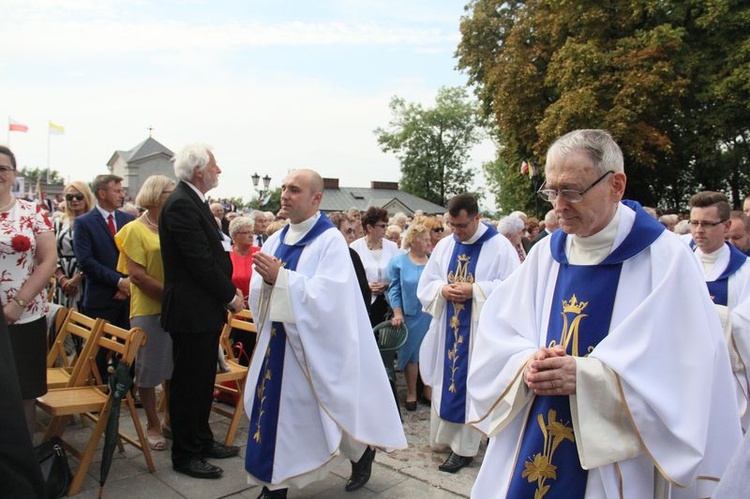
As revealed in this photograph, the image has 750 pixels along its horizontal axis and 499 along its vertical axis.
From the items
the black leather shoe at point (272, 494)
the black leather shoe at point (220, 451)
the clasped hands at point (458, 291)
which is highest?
the clasped hands at point (458, 291)

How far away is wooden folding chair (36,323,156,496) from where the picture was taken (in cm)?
385

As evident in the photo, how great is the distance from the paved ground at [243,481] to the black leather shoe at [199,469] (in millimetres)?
36

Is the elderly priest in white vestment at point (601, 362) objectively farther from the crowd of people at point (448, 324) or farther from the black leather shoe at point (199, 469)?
the black leather shoe at point (199, 469)

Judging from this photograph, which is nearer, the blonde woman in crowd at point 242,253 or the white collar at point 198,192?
the white collar at point 198,192

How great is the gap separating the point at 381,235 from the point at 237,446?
3.29 m

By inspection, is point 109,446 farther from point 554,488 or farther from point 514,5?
point 514,5

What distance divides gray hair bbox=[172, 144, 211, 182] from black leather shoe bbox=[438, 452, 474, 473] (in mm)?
2839

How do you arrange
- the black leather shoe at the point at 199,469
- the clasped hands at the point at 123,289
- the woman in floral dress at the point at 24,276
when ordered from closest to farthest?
the woman in floral dress at the point at 24,276
the black leather shoe at the point at 199,469
the clasped hands at the point at 123,289

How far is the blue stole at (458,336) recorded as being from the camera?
4785 mm

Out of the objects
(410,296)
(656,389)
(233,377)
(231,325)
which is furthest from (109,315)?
(656,389)

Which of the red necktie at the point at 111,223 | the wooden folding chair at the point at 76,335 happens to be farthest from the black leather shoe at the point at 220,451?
the red necktie at the point at 111,223

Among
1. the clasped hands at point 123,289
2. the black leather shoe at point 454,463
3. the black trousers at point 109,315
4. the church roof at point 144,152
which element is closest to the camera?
the black leather shoe at point 454,463

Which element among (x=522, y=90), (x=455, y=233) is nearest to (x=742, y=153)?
(x=522, y=90)

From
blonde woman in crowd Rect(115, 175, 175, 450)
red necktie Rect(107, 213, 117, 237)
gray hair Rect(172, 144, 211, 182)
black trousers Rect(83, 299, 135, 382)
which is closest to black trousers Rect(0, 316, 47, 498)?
gray hair Rect(172, 144, 211, 182)
